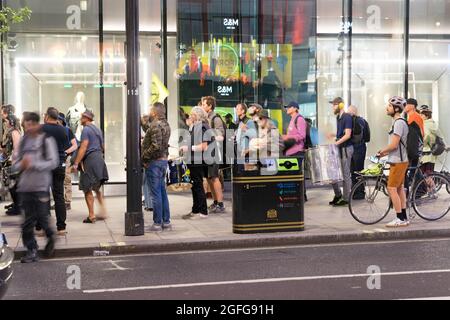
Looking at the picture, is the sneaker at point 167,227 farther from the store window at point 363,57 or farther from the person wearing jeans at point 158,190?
the store window at point 363,57

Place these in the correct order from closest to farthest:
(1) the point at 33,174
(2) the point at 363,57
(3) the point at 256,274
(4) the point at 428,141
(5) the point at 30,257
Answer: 1. (3) the point at 256,274
2. (1) the point at 33,174
3. (5) the point at 30,257
4. (4) the point at 428,141
5. (2) the point at 363,57

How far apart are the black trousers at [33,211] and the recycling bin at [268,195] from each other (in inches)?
107

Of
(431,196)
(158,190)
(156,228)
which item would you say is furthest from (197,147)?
(431,196)

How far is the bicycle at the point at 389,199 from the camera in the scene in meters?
9.96

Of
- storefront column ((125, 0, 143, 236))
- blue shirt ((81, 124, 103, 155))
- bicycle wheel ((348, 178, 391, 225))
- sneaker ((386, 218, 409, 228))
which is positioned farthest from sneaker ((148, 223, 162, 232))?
sneaker ((386, 218, 409, 228))

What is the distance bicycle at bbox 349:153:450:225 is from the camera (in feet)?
32.7

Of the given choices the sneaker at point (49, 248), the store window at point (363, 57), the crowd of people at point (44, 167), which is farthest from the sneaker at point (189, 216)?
the store window at point (363, 57)

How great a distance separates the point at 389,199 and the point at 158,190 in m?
3.69

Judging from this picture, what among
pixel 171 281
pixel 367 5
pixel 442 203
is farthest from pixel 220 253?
pixel 367 5

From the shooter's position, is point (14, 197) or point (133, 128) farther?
point (14, 197)

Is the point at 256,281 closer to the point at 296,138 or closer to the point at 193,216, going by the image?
the point at 193,216

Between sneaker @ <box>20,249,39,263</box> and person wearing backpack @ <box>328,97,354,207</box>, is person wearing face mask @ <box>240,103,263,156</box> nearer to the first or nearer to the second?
person wearing backpack @ <box>328,97,354,207</box>

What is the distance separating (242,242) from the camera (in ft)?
29.2

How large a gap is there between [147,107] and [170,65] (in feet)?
3.84
